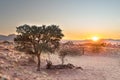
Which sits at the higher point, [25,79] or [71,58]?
[71,58]

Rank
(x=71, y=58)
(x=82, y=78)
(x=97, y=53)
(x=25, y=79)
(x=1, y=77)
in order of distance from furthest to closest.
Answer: (x=97, y=53), (x=71, y=58), (x=82, y=78), (x=25, y=79), (x=1, y=77)

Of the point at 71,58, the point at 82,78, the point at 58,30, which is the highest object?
the point at 58,30

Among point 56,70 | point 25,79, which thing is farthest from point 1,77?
point 56,70

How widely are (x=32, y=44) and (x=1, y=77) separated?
1373cm

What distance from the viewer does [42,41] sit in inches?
1558

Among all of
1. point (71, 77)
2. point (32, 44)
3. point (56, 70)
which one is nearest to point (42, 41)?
point (32, 44)

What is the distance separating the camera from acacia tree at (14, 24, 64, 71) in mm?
38656

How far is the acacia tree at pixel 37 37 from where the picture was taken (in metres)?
38.7

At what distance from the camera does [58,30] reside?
39969 mm

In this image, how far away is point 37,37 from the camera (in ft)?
129

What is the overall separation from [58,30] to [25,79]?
1275 cm

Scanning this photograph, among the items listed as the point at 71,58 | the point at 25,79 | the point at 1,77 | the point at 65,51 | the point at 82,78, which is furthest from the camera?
the point at 71,58

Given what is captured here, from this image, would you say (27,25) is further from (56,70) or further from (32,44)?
(56,70)

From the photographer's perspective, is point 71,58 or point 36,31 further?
point 71,58
